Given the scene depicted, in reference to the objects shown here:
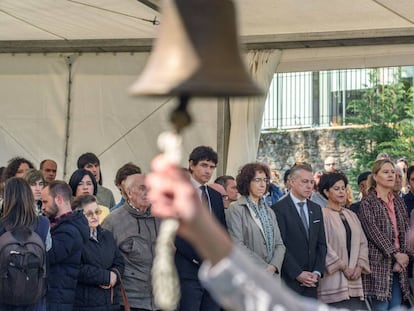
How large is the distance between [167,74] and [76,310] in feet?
17.3

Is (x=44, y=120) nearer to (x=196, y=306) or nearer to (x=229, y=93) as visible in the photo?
(x=196, y=306)

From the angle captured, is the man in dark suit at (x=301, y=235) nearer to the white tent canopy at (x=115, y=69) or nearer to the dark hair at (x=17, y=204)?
the white tent canopy at (x=115, y=69)

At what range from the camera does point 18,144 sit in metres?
11.5

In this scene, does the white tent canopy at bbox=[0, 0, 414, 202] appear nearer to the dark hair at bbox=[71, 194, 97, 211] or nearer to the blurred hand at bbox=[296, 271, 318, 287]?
the blurred hand at bbox=[296, 271, 318, 287]

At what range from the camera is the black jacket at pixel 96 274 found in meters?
7.02

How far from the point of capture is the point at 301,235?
8.27 metres

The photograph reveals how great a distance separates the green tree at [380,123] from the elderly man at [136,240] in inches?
599

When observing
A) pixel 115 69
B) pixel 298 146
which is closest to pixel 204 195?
pixel 115 69

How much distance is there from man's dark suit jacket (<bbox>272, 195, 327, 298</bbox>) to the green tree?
1414 centimetres

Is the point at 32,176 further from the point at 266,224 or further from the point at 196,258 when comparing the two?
the point at 266,224

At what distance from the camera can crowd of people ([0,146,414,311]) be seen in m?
6.91

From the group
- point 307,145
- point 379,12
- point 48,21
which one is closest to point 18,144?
point 48,21

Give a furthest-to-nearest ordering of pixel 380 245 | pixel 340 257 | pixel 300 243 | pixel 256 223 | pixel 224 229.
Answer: pixel 380 245 < pixel 340 257 < pixel 300 243 < pixel 256 223 < pixel 224 229

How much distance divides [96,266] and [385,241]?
9.30ft
